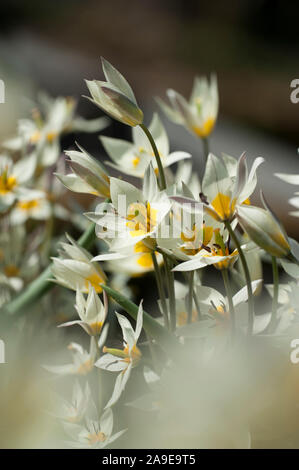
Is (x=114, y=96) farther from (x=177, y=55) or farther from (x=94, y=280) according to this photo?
(x=177, y=55)

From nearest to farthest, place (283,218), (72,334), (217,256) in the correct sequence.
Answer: (217,256)
(72,334)
(283,218)

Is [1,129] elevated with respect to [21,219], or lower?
elevated

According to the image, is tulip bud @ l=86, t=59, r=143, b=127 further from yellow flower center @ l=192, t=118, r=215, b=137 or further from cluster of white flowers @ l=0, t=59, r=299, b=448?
yellow flower center @ l=192, t=118, r=215, b=137

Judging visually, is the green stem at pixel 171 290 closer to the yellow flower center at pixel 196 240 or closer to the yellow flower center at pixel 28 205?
the yellow flower center at pixel 196 240

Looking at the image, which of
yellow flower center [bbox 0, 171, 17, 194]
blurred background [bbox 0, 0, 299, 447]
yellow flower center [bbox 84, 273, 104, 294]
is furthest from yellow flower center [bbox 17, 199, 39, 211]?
blurred background [bbox 0, 0, 299, 447]

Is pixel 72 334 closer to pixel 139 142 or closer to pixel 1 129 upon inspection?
pixel 139 142

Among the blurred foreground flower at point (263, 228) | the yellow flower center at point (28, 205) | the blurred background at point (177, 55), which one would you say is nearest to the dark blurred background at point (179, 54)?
the blurred background at point (177, 55)
